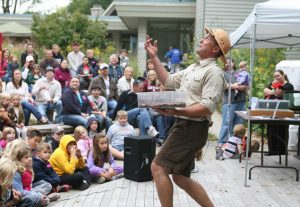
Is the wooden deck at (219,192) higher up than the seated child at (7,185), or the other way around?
the seated child at (7,185)

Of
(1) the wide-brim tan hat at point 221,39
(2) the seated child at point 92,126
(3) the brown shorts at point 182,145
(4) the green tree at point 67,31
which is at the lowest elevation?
(2) the seated child at point 92,126

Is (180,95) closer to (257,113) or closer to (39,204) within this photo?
(39,204)

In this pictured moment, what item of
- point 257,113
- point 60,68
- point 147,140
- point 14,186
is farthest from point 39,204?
point 60,68

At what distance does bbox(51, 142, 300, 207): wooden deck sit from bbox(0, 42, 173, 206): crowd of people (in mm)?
385

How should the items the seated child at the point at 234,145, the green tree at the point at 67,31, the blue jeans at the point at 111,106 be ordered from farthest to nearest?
the green tree at the point at 67,31
the blue jeans at the point at 111,106
the seated child at the point at 234,145

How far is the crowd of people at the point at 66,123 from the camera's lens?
5500 mm

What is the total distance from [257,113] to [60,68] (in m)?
6.67

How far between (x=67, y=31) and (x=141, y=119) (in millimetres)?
13838

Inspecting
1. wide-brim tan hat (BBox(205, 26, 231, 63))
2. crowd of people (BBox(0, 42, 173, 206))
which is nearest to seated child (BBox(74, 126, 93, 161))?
crowd of people (BBox(0, 42, 173, 206))

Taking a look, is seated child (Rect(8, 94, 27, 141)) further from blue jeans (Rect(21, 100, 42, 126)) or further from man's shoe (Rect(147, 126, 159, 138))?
man's shoe (Rect(147, 126, 159, 138))

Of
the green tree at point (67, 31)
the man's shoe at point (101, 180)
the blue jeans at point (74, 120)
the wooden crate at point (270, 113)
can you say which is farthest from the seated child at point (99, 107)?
the green tree at point (67, 31)

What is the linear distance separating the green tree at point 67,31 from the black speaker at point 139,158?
15.6 meters

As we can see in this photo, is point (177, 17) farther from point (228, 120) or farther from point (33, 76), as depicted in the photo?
point (228, 120)

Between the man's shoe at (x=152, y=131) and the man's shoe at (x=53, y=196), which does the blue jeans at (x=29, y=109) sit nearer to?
the man's shoe at (x=152, y=131)
